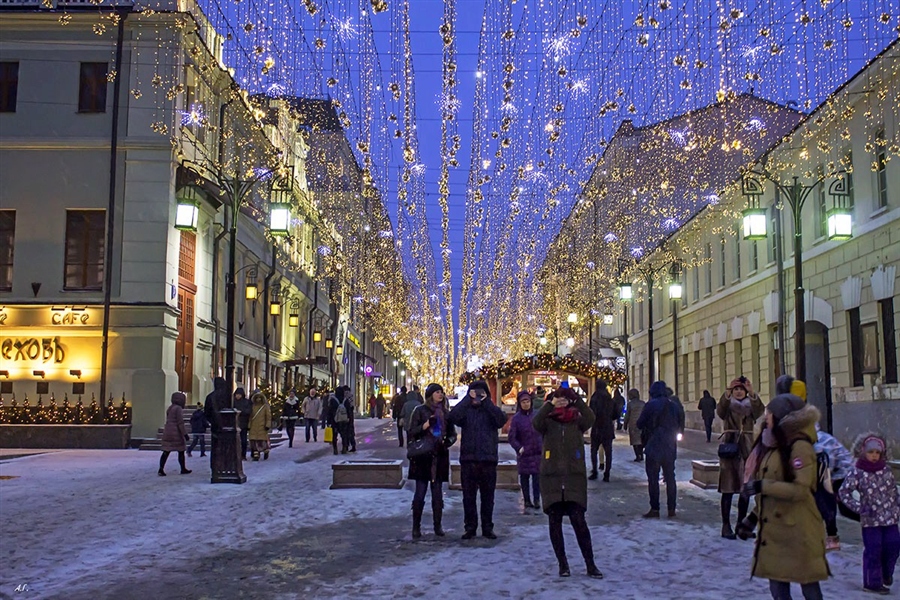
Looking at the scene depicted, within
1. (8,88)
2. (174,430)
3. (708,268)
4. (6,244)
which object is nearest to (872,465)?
(174,430)

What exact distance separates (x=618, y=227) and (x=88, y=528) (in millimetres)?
29031

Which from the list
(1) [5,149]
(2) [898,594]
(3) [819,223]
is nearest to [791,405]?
(2) [898,594]

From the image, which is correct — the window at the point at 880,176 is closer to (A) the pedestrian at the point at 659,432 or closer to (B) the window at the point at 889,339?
(B) the window at the point at 889,339

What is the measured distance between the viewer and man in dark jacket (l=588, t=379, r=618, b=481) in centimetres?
1772

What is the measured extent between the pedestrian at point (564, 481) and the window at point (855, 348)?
17666mm

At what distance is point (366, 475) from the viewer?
1644cm

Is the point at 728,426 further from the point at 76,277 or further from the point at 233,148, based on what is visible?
the point at 233,148

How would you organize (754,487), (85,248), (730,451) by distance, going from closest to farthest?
(754,487) < (730,451) < (85,248)

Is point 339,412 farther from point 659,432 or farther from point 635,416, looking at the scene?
point 659,432

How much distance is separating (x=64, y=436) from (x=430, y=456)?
20.2 metres

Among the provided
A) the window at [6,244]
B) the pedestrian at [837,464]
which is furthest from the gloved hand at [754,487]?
the window at [6,244]

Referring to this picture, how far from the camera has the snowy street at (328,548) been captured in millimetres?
8312

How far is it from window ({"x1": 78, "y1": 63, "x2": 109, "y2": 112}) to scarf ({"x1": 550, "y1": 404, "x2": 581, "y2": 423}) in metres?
26.4

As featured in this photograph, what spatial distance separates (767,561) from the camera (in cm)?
597
